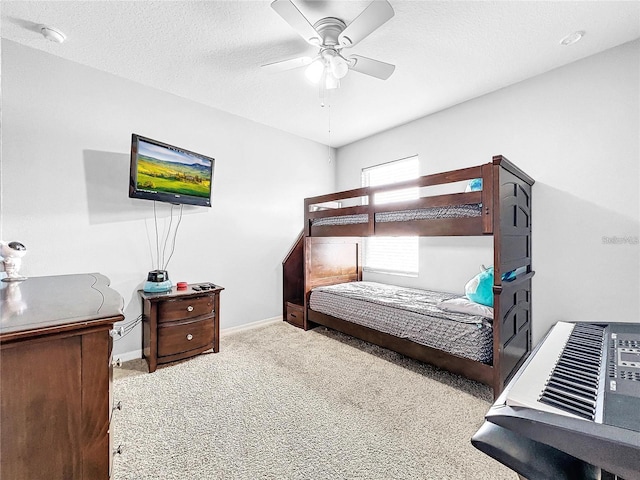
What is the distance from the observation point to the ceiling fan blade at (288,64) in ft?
6.47

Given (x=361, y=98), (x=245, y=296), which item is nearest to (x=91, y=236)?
(x=245, y=296)

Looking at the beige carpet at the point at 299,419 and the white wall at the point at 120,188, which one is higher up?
the white wall at the point at 120,188

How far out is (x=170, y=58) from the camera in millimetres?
2336

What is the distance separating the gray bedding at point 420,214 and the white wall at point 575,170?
1.02 meters

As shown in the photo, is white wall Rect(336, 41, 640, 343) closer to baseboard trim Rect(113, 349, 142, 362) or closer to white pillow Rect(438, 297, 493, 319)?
white pillow Rect(438, 297, 493, 319)

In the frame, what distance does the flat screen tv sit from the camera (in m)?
2.41

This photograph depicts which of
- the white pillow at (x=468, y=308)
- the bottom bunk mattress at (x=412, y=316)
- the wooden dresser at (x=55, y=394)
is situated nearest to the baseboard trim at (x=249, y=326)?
the bottom bunk mattress at (x=412, y=316)

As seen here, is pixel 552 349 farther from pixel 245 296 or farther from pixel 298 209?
pixel 298 209

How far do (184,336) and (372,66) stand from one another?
A: 2736 mm

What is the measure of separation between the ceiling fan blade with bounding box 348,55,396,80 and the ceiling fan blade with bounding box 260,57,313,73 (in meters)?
0.32

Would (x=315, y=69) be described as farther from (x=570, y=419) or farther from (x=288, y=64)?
(x=570, y=419)

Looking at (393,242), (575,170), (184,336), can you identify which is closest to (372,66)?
(575,170)

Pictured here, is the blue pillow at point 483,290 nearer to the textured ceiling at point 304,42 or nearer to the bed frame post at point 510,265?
the bed frame post at point 510,265

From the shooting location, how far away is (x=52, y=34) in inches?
79.4
